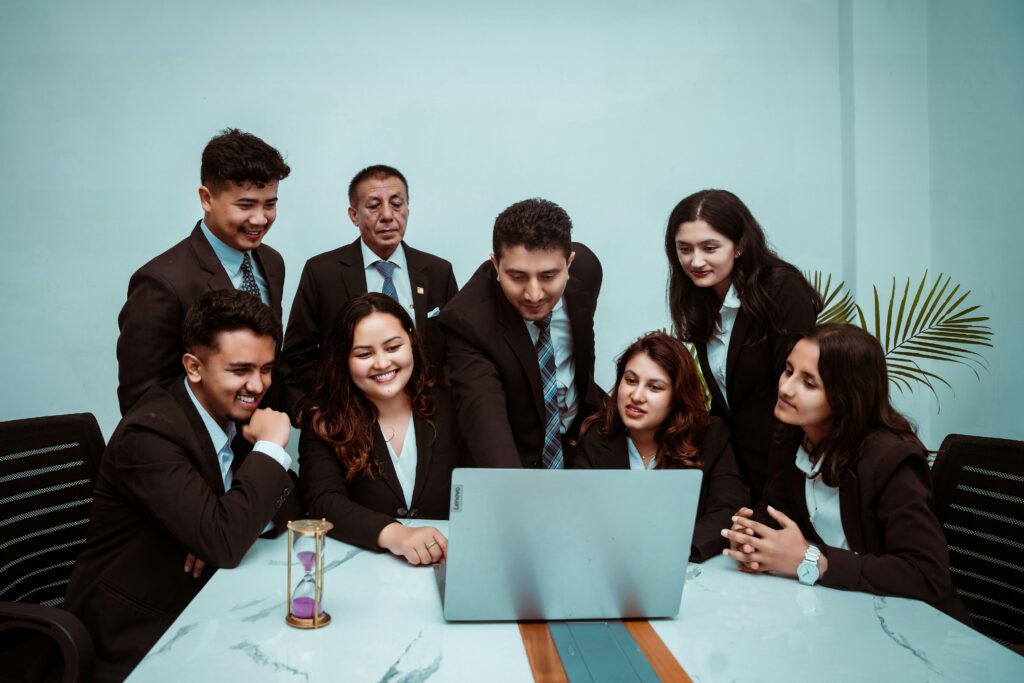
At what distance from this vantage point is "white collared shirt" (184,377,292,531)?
7.00ft

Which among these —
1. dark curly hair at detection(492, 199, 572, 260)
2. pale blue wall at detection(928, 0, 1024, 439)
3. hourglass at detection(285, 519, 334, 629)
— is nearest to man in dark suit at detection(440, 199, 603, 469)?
dark curly hair at detection(492, 199, 572, 260)

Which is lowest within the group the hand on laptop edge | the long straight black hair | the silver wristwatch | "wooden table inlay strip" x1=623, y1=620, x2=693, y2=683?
"wooden table inlay strip" x1=623, y1=620, x2=693, y2=683

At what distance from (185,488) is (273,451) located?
0.23 metres

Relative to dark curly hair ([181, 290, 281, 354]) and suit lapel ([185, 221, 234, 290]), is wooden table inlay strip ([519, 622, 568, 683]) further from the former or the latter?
suit lapel ([185, 221, 234, 290])

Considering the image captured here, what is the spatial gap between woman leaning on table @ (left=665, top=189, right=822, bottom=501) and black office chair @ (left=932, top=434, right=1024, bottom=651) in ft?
1.75

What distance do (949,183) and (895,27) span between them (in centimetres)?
91

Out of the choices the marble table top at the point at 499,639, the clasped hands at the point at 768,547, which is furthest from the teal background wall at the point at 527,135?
the marble table top at the point at 499,639

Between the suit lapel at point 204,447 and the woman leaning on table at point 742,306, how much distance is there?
5.10ft

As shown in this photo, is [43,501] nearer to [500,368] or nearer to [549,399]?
[500,368]

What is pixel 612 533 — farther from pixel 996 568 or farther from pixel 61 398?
pixel 61 398

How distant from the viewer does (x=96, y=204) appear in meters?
4.29

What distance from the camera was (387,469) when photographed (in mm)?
2424

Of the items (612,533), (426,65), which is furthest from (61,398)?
(612,533)

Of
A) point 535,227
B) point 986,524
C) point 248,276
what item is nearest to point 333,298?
point 248,276
